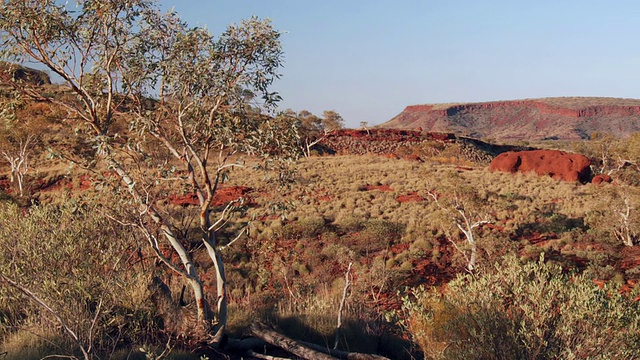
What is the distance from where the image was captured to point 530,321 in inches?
175

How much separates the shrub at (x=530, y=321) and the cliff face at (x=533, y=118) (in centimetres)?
9223

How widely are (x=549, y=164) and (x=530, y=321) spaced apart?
91.5 feet

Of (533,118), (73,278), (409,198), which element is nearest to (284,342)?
(73,278)

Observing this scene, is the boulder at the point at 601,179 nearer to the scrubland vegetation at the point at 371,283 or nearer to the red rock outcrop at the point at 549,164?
the red rock outcrop at the point at 549,164

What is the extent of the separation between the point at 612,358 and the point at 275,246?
44.3ft

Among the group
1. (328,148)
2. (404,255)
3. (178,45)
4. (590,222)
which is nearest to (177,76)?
(178,45)

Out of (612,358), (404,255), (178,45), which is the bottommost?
(404,255)

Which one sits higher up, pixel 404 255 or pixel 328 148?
pixel 328 148

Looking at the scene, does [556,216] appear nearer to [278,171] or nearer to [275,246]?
[275,246]

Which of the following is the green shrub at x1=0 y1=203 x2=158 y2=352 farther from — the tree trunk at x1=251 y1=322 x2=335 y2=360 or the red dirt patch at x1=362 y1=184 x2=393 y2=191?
the red dirt patch at x1=362 y1=184 x2=393 y2=191

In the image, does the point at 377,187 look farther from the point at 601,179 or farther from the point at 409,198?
the point at 601,179

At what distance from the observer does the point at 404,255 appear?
15750 millimetres

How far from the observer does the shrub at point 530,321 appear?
4.11 m

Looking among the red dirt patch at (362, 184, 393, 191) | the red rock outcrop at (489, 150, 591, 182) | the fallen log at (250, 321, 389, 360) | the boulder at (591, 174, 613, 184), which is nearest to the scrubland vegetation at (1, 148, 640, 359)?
the fallen log at (250, 321, 389, 360)
